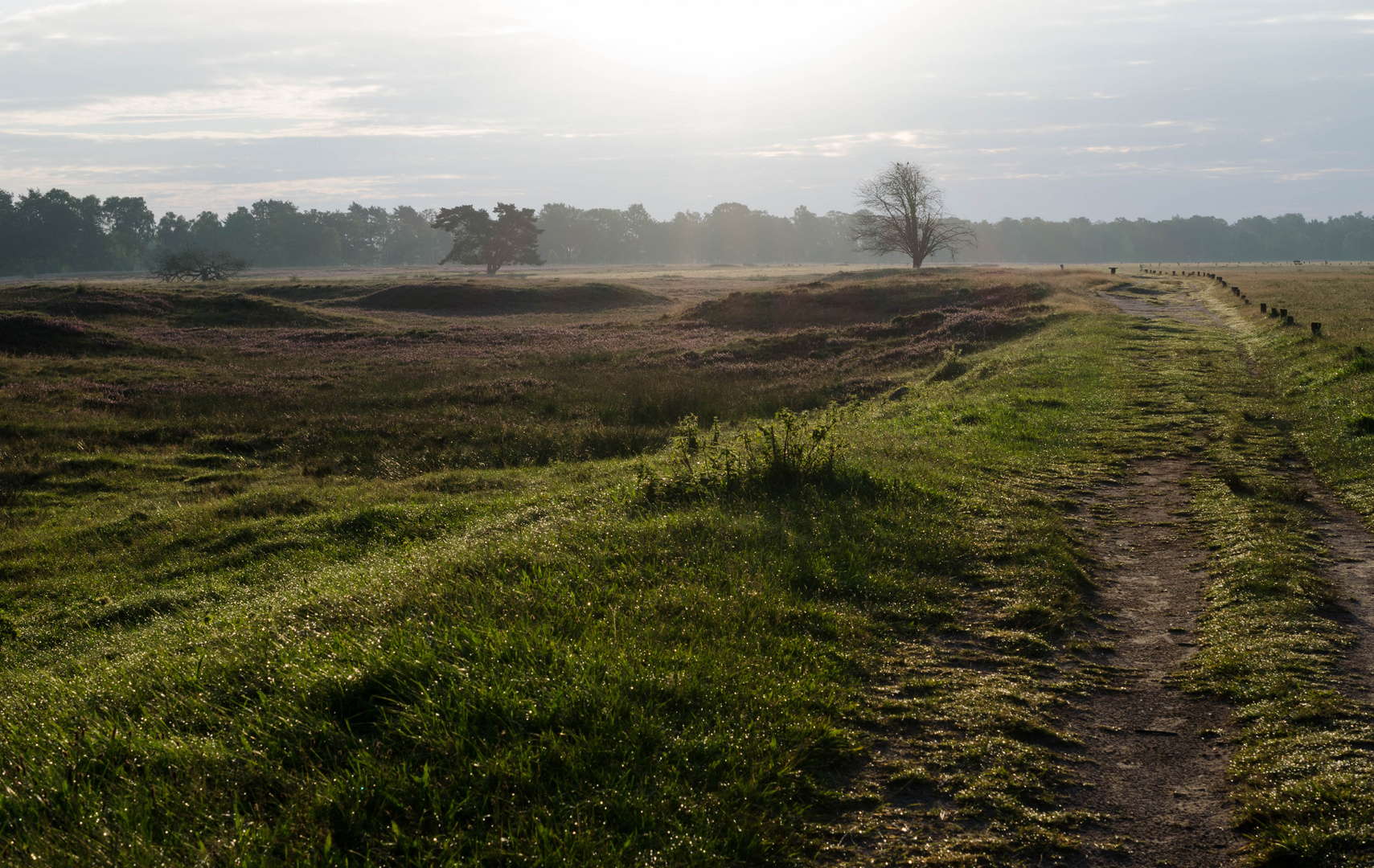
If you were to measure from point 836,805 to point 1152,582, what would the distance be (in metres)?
4.96

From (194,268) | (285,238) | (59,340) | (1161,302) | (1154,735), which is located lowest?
(1154,735)

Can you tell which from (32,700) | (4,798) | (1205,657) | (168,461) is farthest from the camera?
(168,461)

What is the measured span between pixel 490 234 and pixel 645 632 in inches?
4480

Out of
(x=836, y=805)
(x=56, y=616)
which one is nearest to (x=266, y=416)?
(x=56, y=616)

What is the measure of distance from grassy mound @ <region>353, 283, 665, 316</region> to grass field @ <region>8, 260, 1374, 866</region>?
40.0 metres

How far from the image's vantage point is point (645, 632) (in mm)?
5480

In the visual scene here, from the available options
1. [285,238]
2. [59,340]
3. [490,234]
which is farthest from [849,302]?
[285,238]

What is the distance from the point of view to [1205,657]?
18.5ft

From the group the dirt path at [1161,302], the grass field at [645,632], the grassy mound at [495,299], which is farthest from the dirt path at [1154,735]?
the grassy mound at [495,299]

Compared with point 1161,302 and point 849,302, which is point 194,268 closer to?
point 849,302

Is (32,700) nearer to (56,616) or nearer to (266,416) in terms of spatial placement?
(56,616)

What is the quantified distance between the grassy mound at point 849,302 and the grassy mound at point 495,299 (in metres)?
16.6

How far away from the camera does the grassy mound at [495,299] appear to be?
189 feet

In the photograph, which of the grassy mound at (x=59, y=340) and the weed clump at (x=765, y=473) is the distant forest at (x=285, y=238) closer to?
the grassy mound at (x=59, y=340)
